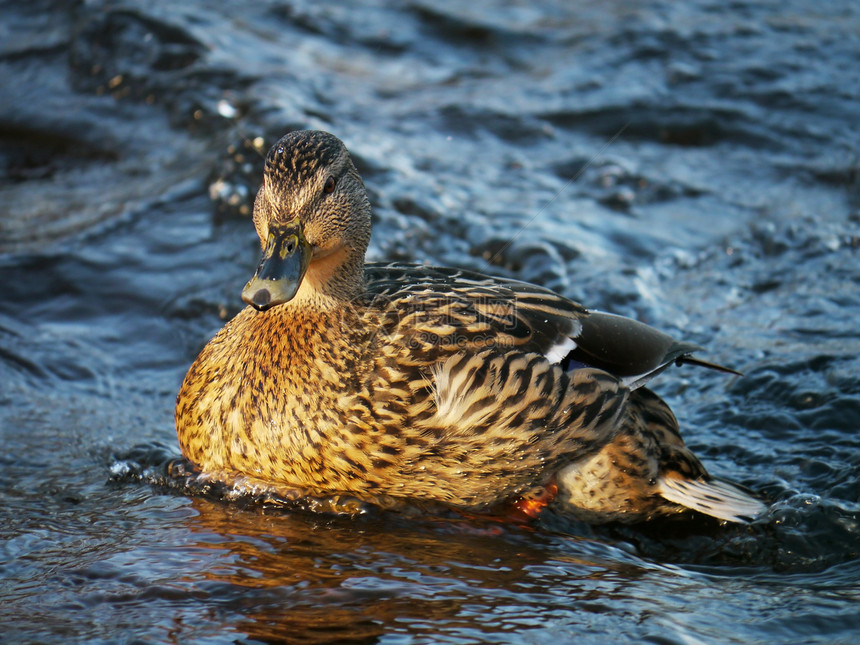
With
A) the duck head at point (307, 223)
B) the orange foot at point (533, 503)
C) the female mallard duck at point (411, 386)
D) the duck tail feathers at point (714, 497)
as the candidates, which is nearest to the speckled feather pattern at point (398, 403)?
the female mallard duck at point (411, 386)

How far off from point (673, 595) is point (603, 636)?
0.55 metres

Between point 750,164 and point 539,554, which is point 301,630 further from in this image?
point 750,164

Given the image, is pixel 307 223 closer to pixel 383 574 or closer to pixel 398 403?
pixel 398 403

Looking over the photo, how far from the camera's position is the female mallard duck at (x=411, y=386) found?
4.90 metres

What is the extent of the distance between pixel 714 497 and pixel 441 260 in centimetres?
352

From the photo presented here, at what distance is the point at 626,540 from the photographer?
5371 millimetres

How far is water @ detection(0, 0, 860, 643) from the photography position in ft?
14.4

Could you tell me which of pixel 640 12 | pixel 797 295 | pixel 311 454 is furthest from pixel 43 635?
pixel 640 12

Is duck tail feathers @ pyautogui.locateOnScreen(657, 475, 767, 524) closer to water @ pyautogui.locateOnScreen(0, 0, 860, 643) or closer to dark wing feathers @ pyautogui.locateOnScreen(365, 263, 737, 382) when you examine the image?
water @ pyautogui.locateOnScreen(0, 0, 860, 643)

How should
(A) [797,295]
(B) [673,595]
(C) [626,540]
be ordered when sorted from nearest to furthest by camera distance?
1. (B) [673,595]
2. (C) [626,540]
3. (A) [797,295]

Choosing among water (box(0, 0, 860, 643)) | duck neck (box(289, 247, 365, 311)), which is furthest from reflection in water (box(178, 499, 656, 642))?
duck neck (box(289, 247, 365, 311))

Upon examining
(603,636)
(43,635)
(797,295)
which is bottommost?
(43,635)

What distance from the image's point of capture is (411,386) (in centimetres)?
494

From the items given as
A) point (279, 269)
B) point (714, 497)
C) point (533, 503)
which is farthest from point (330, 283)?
point (714, 497)
